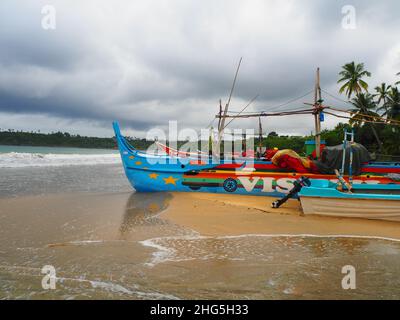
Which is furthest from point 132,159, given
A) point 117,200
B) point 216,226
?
point 216,226

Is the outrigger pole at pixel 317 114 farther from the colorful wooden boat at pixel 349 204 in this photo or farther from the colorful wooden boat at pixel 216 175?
the colorful wooden boat at pixel 349 204

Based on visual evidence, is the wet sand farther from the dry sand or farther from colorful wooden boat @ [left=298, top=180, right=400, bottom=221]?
colorful wooden boat @ [left=298, top=180, right=400, bottom=221]

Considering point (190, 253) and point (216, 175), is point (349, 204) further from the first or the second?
point (190, 253)

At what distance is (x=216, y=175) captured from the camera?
1138 centimetres

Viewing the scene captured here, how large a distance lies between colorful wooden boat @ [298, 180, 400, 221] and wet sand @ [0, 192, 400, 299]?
315 millimetres

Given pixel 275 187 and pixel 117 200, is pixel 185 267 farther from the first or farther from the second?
pixel 275 187

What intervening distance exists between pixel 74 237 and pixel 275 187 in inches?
283

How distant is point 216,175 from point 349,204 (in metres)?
4.77

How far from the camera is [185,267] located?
440 cm

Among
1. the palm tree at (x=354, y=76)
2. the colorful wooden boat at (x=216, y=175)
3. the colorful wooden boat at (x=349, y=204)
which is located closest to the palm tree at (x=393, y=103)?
the palm tree at (x=354, y=76)

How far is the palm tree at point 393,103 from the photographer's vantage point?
37.6 meters

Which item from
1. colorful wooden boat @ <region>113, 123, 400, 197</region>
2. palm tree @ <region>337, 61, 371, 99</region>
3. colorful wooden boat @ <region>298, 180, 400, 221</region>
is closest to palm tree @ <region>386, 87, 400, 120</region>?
palm tree @ <region>337, 61, 371, 99</region>

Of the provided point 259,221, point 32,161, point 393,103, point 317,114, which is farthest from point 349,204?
point 393,103

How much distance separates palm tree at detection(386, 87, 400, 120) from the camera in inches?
1479
